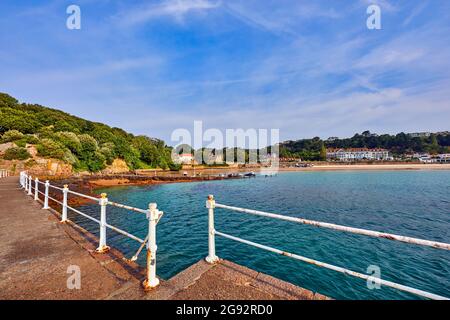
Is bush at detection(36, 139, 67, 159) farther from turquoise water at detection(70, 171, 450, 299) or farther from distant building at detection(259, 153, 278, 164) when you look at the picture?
distant building at detection(259, 153, 278, 164)

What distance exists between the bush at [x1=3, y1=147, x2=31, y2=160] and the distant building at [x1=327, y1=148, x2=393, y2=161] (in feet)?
498

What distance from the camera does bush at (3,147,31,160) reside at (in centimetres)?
2977

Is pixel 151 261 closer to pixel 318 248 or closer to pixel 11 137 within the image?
pixel 318 248

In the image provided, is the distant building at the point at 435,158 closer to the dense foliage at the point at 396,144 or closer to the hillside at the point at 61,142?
the dense foliage at the point at 396,144

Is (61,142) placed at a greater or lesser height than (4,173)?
greater

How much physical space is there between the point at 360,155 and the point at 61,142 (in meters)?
157

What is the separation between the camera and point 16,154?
30078 millimetres

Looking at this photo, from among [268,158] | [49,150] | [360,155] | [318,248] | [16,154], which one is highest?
[49,150]

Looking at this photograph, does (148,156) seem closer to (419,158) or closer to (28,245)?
(28,245)

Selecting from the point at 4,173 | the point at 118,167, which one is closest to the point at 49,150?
the point at 4,173

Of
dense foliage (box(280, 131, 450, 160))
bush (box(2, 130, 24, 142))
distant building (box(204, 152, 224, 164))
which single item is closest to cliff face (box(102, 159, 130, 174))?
bush (box(2, 130, 24, 142))

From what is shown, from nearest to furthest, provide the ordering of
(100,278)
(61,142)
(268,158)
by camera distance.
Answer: (100,278), (61,142), (268,158)
